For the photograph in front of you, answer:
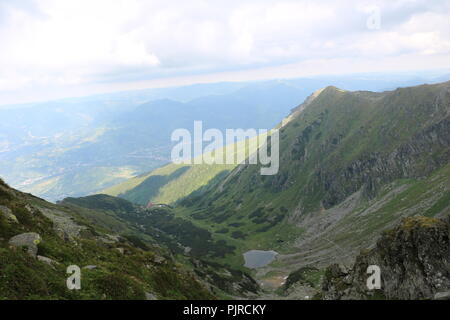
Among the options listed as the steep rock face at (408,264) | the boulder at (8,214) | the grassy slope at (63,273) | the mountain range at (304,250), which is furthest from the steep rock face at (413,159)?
the boulder at (8,214)

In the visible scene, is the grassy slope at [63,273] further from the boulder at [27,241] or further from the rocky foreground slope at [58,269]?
the boulder at [27,241]

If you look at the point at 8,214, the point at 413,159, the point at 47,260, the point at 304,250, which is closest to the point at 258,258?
the point at 304,250

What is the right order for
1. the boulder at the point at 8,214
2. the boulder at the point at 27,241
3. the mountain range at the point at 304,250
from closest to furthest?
the boulder at the point at 27,241, the mountain range at the point at 304,250, the boulder at the point at 8,214

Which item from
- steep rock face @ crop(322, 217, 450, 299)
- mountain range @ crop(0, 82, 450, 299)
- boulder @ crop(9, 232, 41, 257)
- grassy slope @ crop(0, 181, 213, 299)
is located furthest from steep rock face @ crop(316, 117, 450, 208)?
boulder @ crop(9, 232, 41, 257)

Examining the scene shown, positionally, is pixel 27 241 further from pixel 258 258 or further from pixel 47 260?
pixel 258 258

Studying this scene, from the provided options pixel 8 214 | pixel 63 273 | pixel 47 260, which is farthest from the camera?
→ pixel 8 214

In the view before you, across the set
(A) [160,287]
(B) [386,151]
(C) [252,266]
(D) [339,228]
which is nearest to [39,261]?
(A) [160,287]
